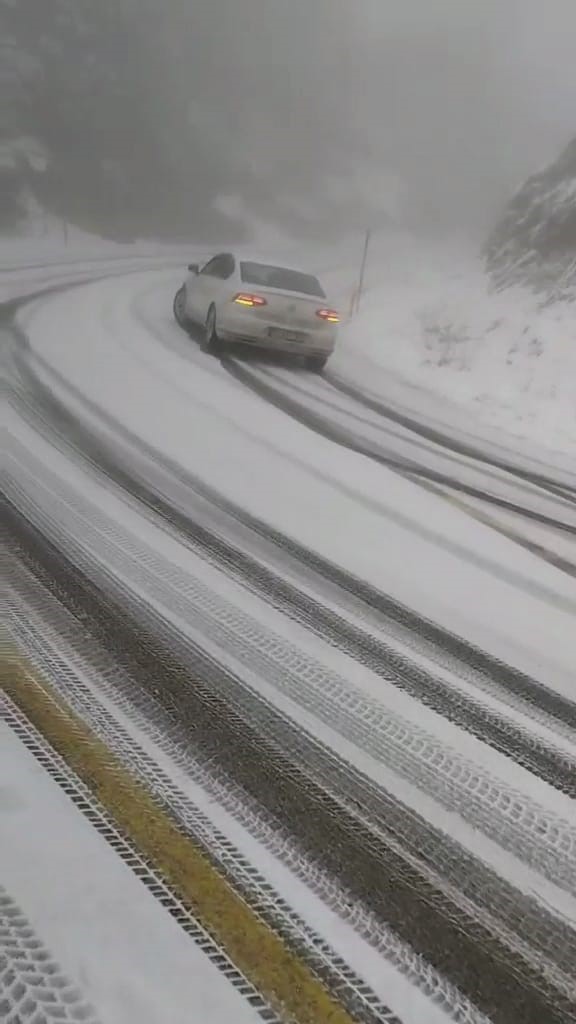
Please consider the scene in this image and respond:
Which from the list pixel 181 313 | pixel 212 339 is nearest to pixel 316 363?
pixel 212 339

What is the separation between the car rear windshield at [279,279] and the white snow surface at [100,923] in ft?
32.7

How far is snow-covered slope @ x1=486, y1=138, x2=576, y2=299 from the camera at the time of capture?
53.4 ft

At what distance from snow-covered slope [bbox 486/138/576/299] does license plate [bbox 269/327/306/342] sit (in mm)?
6013

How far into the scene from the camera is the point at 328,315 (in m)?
11.5

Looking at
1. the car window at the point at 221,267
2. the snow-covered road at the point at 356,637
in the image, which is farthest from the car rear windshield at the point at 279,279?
the snow-covered road at the point at 356,637

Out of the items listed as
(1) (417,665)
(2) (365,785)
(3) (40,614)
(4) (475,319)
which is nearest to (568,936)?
(2) (365,785)

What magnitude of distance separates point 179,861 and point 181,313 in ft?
40.9

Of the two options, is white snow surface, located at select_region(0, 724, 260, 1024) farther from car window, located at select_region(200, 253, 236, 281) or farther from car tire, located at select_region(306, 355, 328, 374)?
car window, located at select_region(200, 253, 236, 281)

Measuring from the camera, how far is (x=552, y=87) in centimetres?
10588

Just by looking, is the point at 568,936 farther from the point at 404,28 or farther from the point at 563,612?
the point at 404,28

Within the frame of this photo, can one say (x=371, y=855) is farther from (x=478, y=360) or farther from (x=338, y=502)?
(x=478, y=360)

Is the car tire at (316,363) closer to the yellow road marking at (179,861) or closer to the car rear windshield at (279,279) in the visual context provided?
the car rear windshield at (279,279)

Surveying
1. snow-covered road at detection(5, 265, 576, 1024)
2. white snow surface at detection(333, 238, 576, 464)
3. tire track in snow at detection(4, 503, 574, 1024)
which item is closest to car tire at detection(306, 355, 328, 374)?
white snow surface at detection(333, 238, 576, 464)

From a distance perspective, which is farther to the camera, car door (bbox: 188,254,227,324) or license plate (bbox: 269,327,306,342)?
car door (bbox: 188,254,227,324)
